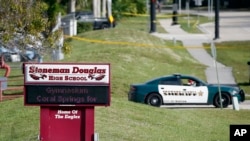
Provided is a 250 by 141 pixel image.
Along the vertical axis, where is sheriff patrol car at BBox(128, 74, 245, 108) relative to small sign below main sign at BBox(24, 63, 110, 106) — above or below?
below

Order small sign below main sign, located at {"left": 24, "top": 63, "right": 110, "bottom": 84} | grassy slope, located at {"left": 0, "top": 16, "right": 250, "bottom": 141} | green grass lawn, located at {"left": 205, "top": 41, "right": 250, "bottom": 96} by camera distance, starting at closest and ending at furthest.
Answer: small sign below main sign, located at {"left": 24, "top": 63, "right": 110, "bottom": 84}, grassy slope, located at {"left": 0, "top": 16, "right": 250, "bottom": 141}, green grass lawn, located at {"left": 205, "top": 41, "right": 250, "bottom": 96}

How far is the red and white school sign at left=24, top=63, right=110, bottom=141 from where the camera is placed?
16406mm

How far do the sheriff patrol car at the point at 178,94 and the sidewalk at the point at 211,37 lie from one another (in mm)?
7868

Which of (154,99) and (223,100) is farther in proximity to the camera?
(223,100)

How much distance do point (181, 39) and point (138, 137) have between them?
1662 inches

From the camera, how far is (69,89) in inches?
648

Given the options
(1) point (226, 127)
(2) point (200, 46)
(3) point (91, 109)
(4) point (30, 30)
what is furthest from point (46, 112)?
(2) point (200, 46)

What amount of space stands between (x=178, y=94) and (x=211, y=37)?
1200 inches

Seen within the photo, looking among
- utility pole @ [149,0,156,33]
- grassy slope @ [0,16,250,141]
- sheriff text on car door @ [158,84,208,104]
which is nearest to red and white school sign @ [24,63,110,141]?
grassy slope @ [0,16,250,141]

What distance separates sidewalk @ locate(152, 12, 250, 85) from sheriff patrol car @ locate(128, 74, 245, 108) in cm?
787

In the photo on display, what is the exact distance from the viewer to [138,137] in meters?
19.0

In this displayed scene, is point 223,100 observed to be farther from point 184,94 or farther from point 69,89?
point 69,89

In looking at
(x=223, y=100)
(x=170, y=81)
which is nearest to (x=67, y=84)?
(x=170, y=81)

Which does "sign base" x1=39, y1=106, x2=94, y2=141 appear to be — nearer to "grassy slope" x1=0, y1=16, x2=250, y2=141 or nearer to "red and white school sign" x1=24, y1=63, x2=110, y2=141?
"red and white school sign" x1=24, y1=63, x2=110, y2=141
